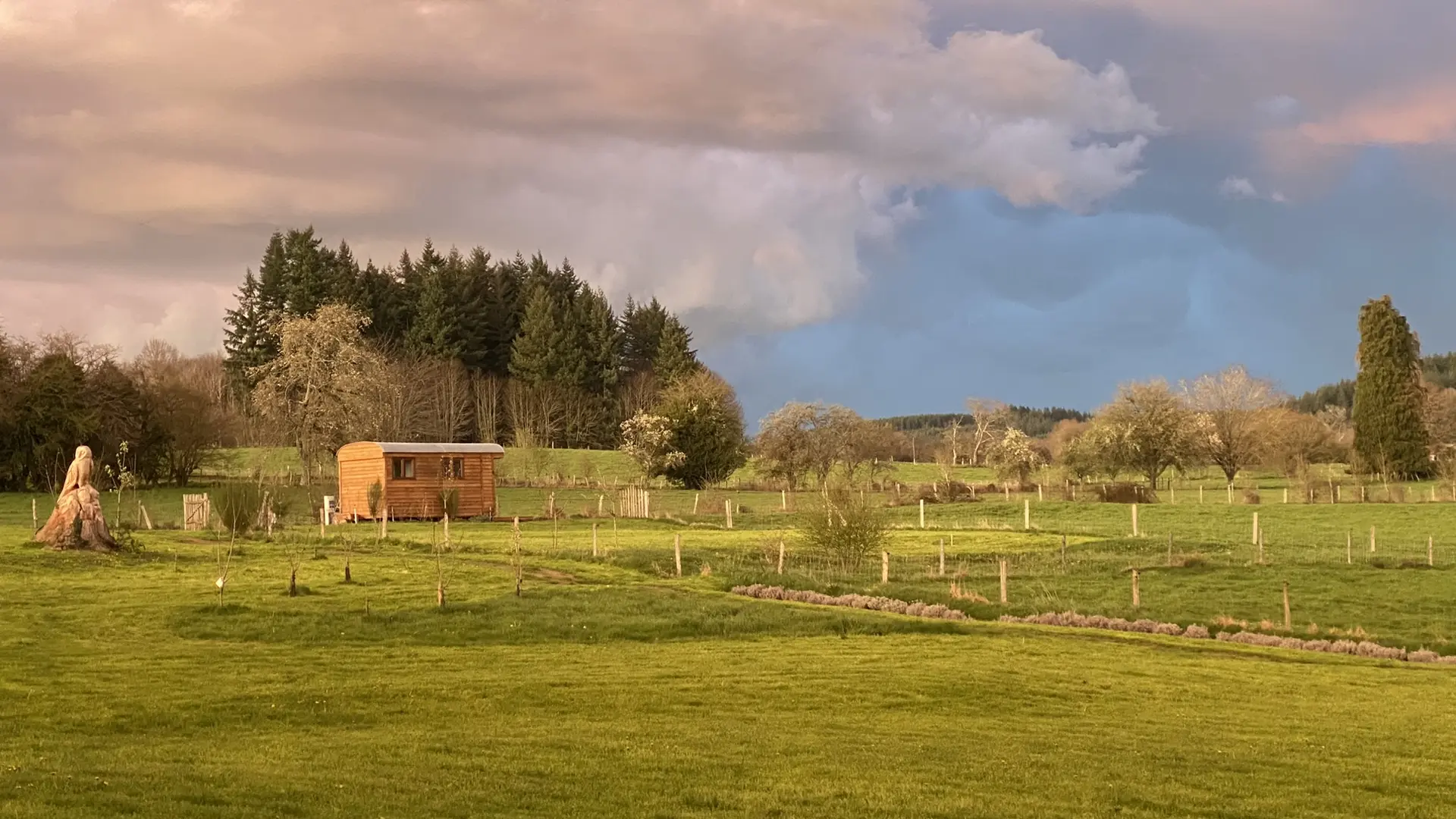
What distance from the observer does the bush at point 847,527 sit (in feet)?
115

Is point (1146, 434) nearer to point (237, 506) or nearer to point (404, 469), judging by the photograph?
point (404, 469)

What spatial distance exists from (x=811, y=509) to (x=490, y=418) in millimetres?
66389

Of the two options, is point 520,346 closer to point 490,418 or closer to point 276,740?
point 490,418

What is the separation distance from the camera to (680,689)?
16625mm

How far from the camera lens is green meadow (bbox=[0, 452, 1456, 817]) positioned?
10.4 m

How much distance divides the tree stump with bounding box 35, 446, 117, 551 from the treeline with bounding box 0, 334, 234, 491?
24.4 meters

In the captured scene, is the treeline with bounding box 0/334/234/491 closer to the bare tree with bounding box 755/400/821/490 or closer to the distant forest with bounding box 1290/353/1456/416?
the bare tree with bounding box 755/400/821/490

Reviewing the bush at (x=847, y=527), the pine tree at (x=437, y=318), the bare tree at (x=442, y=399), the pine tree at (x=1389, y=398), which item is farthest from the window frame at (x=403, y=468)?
the pine tree at (x=1389, y=398)

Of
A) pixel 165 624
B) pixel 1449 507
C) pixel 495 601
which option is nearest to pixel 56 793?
pixel 165 624

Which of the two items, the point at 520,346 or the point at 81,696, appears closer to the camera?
the point at 81,696

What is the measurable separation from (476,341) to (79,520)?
76.3 m

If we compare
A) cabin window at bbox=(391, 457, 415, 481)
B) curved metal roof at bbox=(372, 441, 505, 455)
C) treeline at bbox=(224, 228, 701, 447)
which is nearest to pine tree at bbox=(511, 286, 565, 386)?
treeline at bbox=(224, 228, 701, 447)

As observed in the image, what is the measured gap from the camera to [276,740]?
40.7 ft

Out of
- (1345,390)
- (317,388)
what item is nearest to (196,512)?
(317,388)
